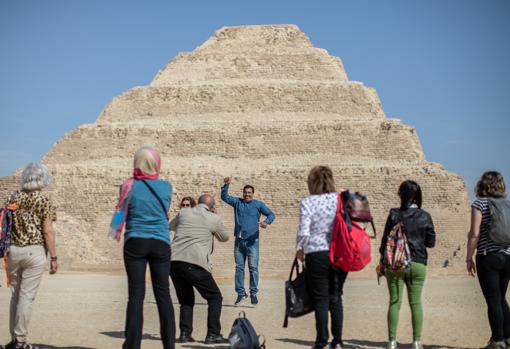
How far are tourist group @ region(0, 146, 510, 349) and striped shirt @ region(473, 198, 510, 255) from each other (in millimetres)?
10

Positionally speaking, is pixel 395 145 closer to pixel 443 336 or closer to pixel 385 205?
pixel 385 205

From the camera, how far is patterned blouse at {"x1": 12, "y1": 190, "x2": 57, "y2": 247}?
964 cm

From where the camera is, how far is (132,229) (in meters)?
8.98

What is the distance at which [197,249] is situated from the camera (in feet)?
35.7

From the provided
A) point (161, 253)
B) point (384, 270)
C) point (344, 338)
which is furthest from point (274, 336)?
point (161, 253)

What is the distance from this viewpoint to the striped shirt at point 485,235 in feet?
33.2

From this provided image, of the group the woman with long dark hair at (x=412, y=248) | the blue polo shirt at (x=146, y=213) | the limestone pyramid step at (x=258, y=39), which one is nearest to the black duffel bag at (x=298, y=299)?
the woman with long dark hair at (x=412, y=248)

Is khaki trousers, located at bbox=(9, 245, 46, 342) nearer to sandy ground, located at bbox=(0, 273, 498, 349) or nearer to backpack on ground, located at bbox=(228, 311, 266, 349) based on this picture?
sandy ground, located at bbox=(0, 273, 498, 349)

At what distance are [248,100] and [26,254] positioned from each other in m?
35.2

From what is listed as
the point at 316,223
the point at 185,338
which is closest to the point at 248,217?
the point at 185,338

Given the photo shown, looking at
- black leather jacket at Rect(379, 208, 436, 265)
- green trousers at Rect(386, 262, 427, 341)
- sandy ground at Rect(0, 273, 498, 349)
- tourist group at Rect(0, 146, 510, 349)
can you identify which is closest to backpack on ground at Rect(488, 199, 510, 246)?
tourist group at Rect(0, 146, 510, 349)

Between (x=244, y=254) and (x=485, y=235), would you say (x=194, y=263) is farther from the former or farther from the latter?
(x=244, y=254)

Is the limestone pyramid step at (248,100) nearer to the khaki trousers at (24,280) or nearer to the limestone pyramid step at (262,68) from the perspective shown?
the limestone pyramid step at (262,68)

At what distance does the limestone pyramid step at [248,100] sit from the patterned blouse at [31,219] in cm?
3397
